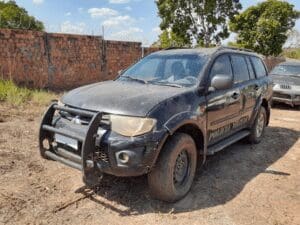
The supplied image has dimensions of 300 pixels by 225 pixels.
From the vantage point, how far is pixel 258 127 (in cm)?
685

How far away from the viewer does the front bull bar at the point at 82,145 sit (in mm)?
3572

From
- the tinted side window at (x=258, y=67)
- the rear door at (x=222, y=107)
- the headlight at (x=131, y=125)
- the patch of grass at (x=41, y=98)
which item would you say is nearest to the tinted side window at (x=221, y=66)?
the rear door at (x=222, y=107)

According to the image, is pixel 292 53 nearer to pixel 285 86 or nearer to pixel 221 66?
pixel 285 86

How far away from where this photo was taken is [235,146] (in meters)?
6.68

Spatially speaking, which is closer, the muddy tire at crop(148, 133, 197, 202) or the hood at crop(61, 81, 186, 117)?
the hood at crop(61, 81, 186, 117)

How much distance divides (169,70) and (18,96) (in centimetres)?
553

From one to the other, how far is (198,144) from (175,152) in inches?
27.5

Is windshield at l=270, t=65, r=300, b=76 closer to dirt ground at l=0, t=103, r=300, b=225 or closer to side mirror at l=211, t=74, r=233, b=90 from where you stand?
dirt ground at l=0, t=103, r=300, b=225

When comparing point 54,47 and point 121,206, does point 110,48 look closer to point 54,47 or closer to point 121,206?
point 54,47

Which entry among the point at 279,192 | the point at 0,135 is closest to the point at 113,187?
the point at 279,192

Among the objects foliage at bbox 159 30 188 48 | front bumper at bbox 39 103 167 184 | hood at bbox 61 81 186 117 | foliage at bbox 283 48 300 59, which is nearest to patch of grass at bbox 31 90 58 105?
hood at bbox 61 81 186 117

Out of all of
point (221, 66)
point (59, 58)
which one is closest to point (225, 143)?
point (221, 66)

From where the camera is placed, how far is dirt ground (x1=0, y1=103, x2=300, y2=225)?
3785 mm

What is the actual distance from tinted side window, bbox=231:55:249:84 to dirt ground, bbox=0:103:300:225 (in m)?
1.35
